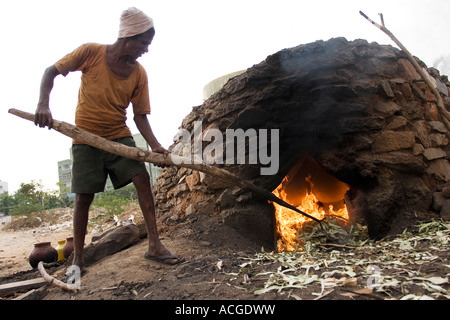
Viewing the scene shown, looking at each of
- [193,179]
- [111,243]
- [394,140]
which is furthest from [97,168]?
[394,140]

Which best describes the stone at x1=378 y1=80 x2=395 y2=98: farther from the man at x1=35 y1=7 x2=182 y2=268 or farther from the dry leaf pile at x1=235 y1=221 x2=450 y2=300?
the man at x1=35 y1=7 x2=182 y2=268

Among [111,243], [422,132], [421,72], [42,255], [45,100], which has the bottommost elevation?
[42,255]

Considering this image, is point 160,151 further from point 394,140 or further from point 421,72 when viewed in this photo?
point 421,72

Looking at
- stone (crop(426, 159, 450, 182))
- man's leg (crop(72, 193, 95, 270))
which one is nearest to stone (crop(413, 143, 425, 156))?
stone (crop(426, 159, 450, 182))

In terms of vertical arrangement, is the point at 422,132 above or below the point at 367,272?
above

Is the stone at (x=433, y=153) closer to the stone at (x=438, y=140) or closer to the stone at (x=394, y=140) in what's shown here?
the stone at (x=438, y=140)

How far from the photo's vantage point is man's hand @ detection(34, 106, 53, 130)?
2279mm

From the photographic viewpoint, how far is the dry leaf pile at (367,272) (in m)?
1.58

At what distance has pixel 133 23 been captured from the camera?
8.23 ft

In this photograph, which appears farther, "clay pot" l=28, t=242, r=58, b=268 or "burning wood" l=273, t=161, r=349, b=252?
"burning wood" l=273, t=161, r=349, b=252

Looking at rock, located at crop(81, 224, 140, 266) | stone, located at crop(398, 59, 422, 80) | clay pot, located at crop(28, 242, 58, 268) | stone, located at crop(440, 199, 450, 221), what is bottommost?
clay pot, located at crop(28, 242, 58, 268)

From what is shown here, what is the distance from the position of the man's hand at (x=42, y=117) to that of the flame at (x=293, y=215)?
8.58 feet

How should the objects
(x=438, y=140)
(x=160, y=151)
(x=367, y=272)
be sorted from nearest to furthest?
(x=367, y=272)
(x=160, y=151)
(x=438, y=140)

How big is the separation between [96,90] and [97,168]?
2.09 feet
